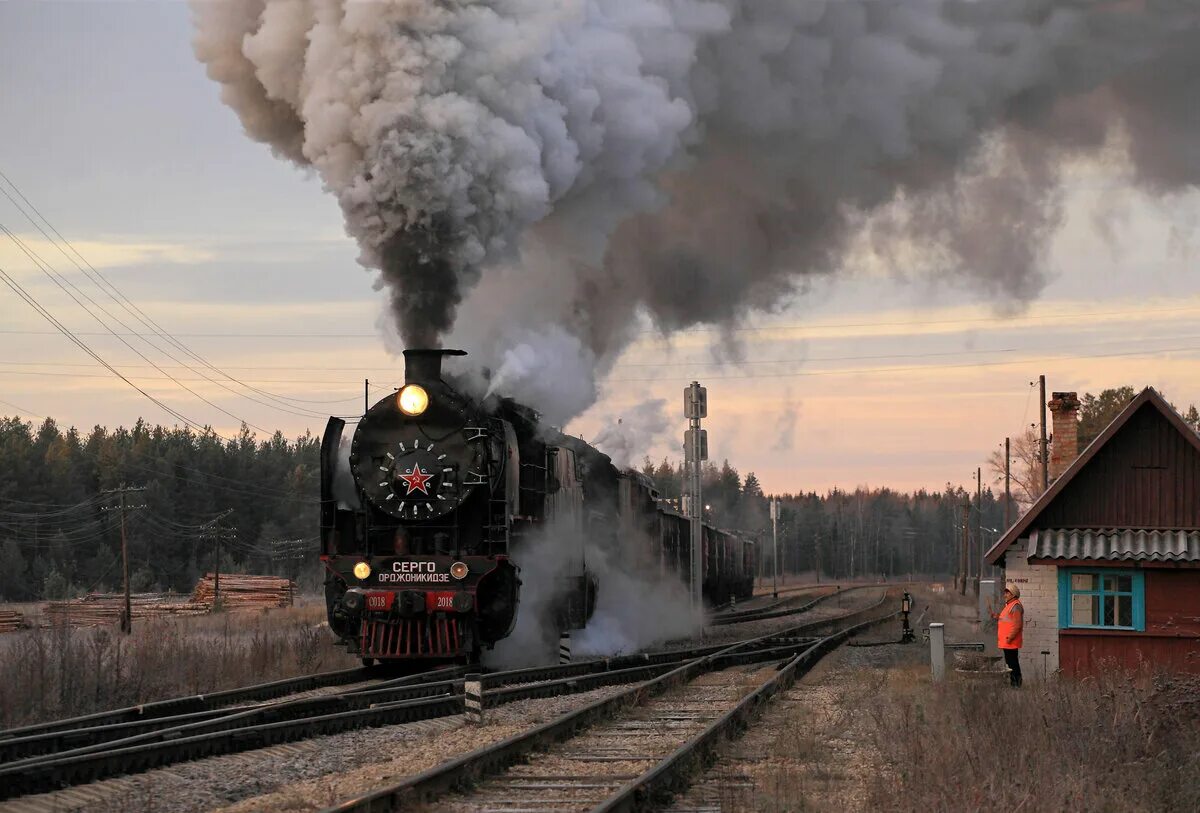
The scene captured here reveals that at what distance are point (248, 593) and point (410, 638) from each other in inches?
1325

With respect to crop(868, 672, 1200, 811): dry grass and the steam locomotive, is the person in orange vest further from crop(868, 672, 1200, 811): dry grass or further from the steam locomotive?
the steam locomotive

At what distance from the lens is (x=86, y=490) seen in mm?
85688

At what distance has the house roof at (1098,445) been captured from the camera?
18750 mm

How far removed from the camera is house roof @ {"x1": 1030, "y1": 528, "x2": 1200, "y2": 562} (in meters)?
18.0

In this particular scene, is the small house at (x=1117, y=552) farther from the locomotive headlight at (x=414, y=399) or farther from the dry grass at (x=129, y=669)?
the dry grass at (x=129, y=669)

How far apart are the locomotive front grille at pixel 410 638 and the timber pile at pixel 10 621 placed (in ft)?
72.5

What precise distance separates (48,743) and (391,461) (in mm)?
7397

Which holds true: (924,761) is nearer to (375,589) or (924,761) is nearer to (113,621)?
(375,589)

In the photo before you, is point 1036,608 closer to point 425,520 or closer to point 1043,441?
point 425,520

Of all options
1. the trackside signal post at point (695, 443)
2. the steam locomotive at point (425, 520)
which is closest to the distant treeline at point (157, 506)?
the trackside signal post at point (695, 443)

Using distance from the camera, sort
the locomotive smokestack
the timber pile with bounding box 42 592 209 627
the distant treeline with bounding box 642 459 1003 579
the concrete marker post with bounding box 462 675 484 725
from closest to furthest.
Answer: the concrete marker post with bounding box 462 675 484 725 < the locomotive smokestack < the timber pile with bounding box 42 592 209 627 < the distant treeline with bounding box 642 459 1003 579

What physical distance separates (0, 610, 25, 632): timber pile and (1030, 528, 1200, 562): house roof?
27.6m

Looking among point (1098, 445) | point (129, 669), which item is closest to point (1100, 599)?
point (1098, 445)

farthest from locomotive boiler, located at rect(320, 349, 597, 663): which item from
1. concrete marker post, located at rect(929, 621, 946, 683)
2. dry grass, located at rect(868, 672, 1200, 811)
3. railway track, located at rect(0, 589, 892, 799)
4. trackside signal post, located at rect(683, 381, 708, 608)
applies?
trackside signal post, located at rect(683, 381, 708, 608)
